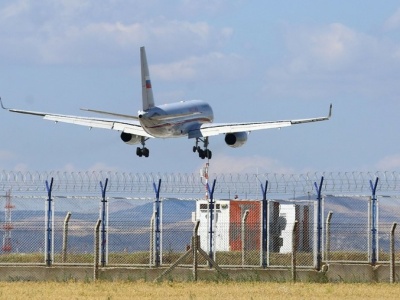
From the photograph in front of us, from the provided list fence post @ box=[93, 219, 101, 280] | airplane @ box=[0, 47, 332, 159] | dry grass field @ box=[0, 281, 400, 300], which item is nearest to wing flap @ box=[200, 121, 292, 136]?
airplane @ box=[0, 47, 332, 159]

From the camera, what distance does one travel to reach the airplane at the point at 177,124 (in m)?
77.4

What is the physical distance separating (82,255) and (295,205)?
40.9 ft

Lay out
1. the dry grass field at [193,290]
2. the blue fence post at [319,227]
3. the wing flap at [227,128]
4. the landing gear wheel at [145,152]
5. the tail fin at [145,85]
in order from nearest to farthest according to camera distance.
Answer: the dry grass field at [193,290] → the blue fence post at [319,227] → the tail fin at [145,85] → the landing gear wheel at [145,152] → the wing flap at [227,128]

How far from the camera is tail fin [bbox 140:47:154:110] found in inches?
2987

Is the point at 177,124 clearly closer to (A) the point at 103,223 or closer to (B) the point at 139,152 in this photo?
(B) the point at 139,152

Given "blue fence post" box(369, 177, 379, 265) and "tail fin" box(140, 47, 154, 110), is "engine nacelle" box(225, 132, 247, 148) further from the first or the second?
"blue fence post" box(369, 177, 379, 265)

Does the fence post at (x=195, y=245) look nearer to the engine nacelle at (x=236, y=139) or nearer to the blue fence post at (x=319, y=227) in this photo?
the blue fence post at (x=319, y=227)

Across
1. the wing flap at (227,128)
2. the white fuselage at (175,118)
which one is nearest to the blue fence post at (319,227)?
the white fuselage at (175,118)

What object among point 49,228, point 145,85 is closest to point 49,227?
point 49,228

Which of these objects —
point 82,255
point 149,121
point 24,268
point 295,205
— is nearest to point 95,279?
point 24,268

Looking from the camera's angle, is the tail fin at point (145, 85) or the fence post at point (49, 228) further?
the tail fin at point (145, 85)

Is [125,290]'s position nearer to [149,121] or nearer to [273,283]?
[273,283]

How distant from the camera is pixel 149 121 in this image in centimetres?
7512

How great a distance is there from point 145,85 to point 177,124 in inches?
146
